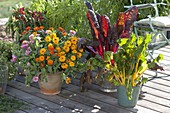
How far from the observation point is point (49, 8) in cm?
496

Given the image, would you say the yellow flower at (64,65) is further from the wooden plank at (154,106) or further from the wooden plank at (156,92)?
the wooden plank at (156,92)

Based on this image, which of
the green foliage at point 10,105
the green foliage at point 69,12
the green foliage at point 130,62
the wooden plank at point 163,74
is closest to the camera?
the green foliage at point 130,62

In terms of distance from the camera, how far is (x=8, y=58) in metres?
4.42

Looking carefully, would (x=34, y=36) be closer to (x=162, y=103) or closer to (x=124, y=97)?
(x=124, y=97)

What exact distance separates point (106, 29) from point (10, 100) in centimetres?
111

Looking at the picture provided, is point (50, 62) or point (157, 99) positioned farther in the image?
point (157, 99)

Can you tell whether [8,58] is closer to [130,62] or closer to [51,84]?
[51,84]

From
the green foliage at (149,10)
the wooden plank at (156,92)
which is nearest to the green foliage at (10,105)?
the wooden plank at (156,92)

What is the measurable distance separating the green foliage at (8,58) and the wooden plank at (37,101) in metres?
0.17

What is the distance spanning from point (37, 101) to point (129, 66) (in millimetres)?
935

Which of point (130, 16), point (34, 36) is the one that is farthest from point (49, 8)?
point (130, 16)

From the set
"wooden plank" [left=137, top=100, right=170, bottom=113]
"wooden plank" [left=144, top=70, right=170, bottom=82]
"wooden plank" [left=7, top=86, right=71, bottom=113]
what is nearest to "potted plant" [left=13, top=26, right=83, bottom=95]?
"wooden plank" [left=7, top=86, right=71, bottom=113]

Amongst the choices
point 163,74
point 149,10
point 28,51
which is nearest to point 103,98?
point 28,51

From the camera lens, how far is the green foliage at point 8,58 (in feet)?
13.7
